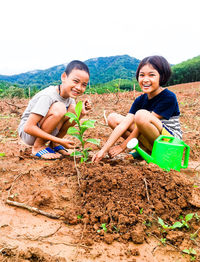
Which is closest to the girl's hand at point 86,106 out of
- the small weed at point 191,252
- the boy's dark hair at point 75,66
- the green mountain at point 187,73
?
the boy's dark hair at point 75,66

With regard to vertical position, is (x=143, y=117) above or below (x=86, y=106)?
below

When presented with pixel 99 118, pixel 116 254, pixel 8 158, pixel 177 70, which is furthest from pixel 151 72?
pixel 177 70

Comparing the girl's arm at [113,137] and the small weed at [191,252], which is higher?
the girl's arm at [113,137]

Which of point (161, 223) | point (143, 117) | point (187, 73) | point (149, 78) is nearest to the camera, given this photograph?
point (161, 223)

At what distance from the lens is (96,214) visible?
1.21 metres

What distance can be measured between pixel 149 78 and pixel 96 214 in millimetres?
1317

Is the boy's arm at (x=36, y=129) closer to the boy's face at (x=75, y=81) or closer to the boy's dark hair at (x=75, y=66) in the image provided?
the boy's face at (x=75, y=81)

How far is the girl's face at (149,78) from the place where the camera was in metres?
1.96

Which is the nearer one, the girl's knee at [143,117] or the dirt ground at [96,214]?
the dirt ground at [96,214]

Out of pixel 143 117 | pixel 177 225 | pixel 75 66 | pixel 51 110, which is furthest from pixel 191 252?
pixel 75 66

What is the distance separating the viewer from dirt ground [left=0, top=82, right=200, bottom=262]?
3.30ft

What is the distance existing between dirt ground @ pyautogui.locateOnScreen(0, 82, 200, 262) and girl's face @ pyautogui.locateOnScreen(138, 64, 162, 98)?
2.68 feet

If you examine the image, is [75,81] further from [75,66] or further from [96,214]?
[96,214]

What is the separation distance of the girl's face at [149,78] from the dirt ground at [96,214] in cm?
82
